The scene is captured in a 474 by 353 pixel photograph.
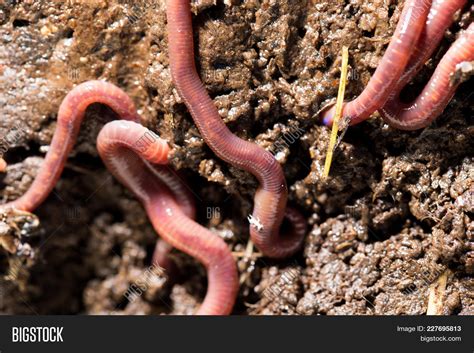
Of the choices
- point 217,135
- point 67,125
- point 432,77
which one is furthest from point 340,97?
point 67,125

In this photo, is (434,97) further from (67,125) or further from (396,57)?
(67,125)

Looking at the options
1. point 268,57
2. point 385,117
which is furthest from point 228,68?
point 385,117

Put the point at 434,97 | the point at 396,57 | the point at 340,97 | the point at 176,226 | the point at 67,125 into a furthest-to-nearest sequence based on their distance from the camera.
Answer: the point at 176,226 → the point at 67,125 → the point at 340,97 → the point at 434,97 → the point at 396,57

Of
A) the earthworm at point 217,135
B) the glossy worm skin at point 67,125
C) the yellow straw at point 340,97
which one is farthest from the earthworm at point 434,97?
the glossy worm skin at point 67,125

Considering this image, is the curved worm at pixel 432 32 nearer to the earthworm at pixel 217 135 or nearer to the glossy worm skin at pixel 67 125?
the earthworm at pixel 217 135

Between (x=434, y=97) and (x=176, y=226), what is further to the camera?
(x=176, y=226)

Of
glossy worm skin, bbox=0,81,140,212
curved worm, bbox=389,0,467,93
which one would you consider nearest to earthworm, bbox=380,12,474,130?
curved worm, bbox=389,0,467,93

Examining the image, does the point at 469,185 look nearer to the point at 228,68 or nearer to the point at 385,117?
the point at 385,117
